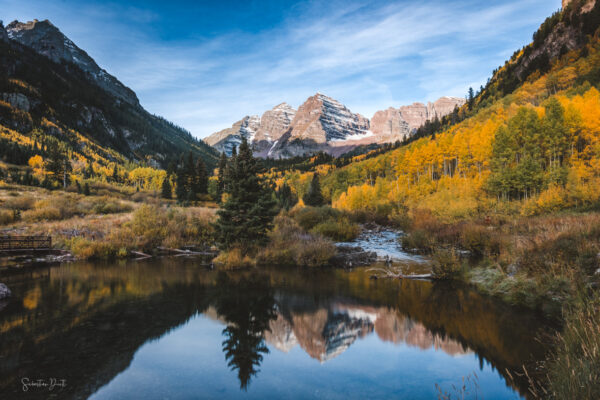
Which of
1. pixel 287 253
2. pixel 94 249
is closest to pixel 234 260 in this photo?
pixel 287 253

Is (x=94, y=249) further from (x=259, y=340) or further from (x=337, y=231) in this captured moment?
(x=337, y=231)

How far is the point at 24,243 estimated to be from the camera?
22219 mm

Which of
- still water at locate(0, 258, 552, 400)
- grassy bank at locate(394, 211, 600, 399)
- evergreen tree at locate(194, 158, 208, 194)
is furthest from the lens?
evergreen tree at locate(194, 158, 208, 194)

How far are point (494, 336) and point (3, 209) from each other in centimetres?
4130

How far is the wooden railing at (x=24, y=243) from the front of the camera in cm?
2150

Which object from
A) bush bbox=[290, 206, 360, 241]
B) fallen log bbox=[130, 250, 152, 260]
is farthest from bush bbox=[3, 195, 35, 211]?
bush bbox=[290, 206, 360, 241]

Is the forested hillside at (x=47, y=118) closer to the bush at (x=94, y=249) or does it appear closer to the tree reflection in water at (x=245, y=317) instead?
the bush at (x=94, y=249)

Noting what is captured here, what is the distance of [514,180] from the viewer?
40.5 meters

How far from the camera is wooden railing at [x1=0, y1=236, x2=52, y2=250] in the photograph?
70.5ft

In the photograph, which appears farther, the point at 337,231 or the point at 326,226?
the point at 337,231

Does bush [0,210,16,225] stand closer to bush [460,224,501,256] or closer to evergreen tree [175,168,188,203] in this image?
evergreen tree [175,168,188,203]

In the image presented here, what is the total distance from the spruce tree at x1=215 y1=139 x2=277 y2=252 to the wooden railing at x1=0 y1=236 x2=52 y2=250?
13.6 m

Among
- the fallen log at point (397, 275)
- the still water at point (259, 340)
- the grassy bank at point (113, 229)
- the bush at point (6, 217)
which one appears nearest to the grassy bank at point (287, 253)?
the fallen log at point (397, 275)

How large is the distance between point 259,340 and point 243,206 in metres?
12.5
